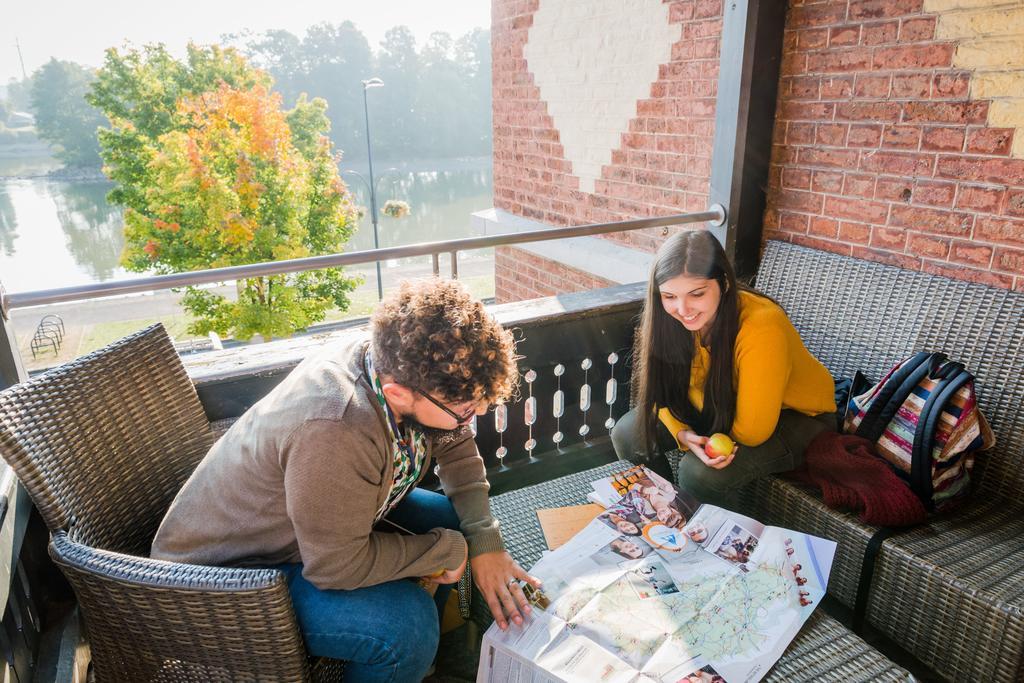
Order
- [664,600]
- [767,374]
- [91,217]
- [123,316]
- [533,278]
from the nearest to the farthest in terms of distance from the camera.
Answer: [664,600] < [767,374] < [533,278] < [123,316] < [91,217]

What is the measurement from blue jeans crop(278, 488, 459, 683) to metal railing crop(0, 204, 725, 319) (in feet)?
2.82

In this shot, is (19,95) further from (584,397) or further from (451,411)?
(451,411)

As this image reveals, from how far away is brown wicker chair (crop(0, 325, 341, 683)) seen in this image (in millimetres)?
1099

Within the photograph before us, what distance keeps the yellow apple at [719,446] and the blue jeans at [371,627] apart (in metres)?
0.97

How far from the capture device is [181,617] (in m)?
1.13

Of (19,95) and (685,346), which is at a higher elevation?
(19,95)

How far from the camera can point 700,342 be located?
1978 millimetres

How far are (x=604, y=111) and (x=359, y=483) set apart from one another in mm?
3438

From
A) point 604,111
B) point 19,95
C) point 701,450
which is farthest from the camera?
point 19,95

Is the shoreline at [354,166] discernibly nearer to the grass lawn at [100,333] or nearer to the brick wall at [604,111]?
the grass lawn at [100,333]

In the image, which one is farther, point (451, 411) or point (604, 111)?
point (604, 111)

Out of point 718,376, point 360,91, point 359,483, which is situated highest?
point 360,91

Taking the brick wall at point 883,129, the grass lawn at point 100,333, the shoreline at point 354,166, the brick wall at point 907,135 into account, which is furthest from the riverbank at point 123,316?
the brick wall at point 907,135

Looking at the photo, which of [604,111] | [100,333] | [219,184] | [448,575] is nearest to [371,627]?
[448,575]
